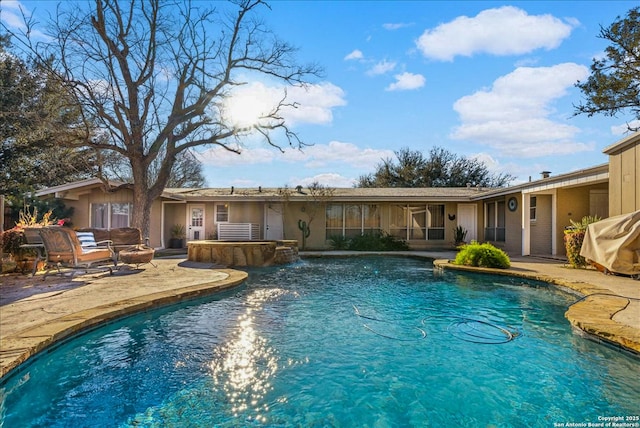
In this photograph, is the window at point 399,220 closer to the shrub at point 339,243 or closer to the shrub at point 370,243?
the shrub at point 370,243

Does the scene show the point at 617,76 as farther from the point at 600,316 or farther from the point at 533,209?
the point at 600,316

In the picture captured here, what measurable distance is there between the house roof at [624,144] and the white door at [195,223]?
1476 centimetres

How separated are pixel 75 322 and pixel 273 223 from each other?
13.0 meters

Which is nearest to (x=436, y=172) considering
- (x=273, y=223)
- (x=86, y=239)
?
(x=273, y=223)

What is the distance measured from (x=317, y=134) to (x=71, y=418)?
49.0 ft

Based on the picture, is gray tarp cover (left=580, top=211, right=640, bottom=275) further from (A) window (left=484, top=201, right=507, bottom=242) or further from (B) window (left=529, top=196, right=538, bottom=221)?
(A) window (left=484, top=201, right=507, bottom=242)

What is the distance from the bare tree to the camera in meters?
13.2

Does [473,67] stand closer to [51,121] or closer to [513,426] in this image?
[513,426]

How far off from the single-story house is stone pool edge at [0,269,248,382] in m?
9.94

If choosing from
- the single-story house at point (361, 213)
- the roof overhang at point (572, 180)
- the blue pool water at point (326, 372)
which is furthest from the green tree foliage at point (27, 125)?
the roof overhang at point (572, 180)

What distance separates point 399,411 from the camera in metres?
2.83

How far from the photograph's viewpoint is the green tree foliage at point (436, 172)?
31.9 meters

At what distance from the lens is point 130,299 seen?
5.20m

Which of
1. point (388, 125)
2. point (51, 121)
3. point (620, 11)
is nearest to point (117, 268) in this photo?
point (51, 121)
